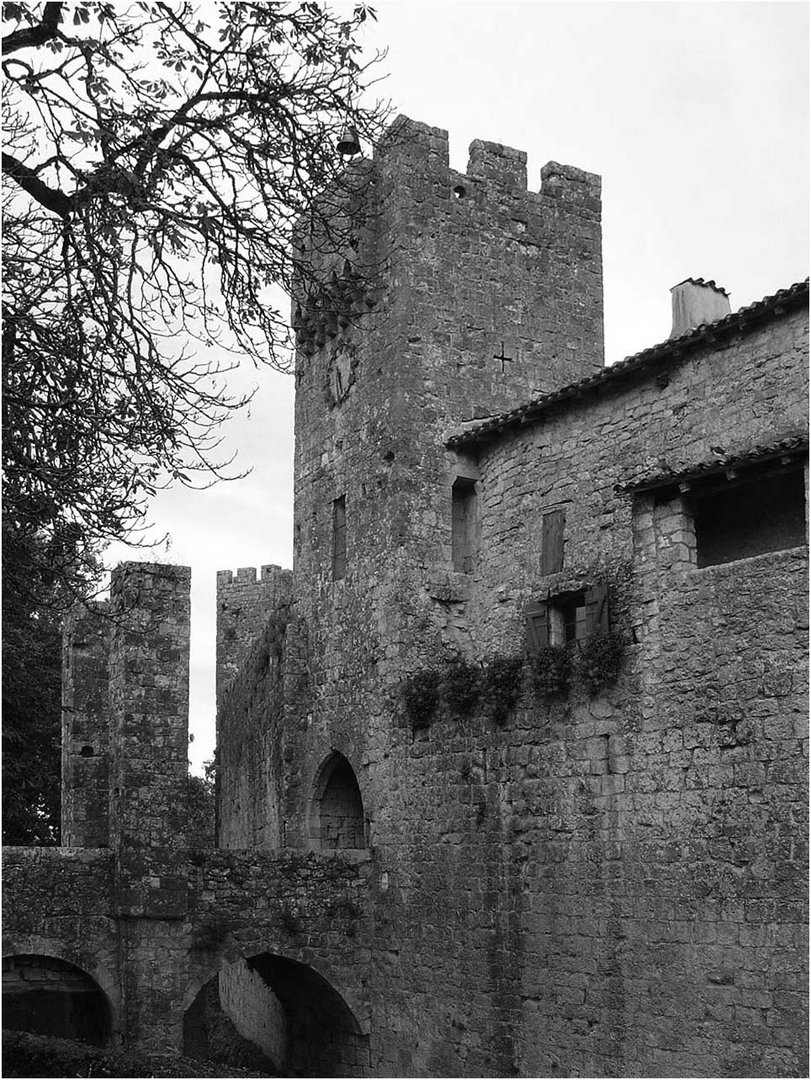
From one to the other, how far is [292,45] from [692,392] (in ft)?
22.2

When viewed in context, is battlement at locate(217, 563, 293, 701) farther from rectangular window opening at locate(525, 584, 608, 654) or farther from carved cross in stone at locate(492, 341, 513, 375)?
rectangular window opening at locate(525, 584, 608, 654)

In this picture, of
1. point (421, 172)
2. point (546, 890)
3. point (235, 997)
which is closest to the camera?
point (546, 890)

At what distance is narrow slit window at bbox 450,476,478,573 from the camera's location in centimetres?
1955

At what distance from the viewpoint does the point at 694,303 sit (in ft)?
62.3

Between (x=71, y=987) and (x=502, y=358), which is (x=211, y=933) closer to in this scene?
(x=71, y=987)

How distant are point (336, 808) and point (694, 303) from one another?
8.77m

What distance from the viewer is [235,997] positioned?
2523 cm

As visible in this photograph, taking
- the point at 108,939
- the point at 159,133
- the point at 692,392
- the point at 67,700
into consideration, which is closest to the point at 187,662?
the point at 67,700

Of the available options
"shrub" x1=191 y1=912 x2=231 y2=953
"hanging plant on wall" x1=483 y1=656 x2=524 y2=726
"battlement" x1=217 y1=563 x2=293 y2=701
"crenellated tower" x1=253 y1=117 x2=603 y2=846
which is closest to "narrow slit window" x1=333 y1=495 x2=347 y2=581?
"crenellated tower" x1=253 y1=117 x2=603 y2=846

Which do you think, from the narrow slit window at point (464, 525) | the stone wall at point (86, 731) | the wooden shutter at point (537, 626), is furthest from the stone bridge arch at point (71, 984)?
the narrow slit window at point (464, 525)

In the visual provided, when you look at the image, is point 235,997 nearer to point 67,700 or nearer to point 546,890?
point 67,700

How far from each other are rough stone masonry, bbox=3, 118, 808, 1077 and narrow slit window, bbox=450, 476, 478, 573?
0.21ft

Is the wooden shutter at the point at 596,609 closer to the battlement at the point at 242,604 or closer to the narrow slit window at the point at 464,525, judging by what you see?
the narrow slit window at the point at 464,525

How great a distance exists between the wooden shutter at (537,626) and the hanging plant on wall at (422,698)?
1543 millimetres
